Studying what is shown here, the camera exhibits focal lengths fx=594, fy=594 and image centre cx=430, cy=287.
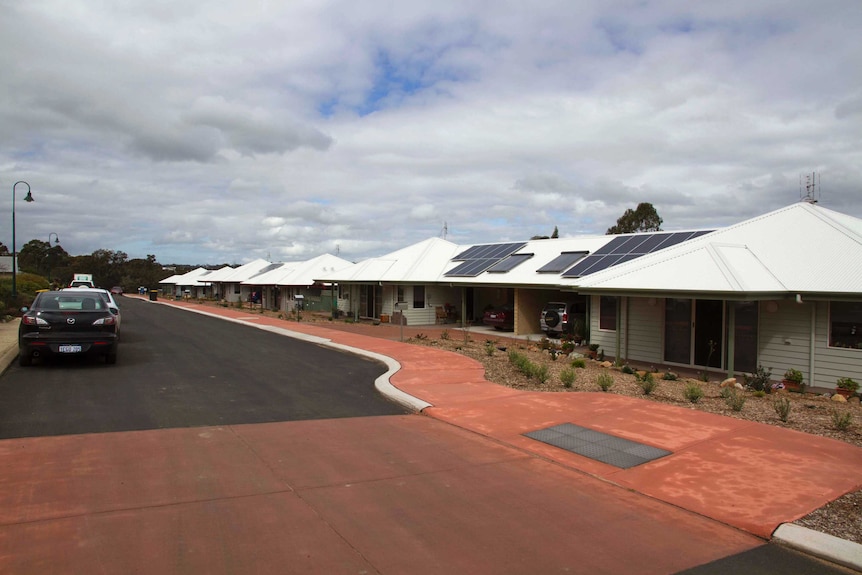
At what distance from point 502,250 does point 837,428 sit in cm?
2032

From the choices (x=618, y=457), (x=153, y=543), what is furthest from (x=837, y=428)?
(x=153, y=543)

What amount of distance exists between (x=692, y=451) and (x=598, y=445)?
112 cm

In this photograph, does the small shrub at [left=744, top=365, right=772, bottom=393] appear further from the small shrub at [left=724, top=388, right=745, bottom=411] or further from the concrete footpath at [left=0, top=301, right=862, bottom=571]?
the concrete footpath at [left=0, top=301, right=862, bottom=571]

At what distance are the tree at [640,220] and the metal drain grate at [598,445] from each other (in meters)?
45.6

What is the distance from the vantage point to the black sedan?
12242 millimetres

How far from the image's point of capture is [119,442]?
23.6 feet

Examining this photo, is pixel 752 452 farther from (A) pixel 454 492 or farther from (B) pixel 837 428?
(A) pixel 454 492

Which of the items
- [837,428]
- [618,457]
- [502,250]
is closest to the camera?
[618,457]

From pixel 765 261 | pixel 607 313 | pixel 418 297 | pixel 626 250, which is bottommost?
pixel 607 313

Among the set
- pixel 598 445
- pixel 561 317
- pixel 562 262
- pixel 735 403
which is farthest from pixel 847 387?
pixel 562 262

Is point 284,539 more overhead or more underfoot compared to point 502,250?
more underfoot

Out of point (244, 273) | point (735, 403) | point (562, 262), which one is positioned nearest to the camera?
point (735, 403)

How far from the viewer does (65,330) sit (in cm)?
1240

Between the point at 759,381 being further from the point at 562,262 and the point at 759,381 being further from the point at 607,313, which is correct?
the point at 562,262
